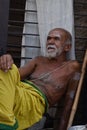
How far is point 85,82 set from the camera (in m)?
3.86

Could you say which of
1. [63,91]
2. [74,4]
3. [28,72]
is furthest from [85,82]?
[74,4]

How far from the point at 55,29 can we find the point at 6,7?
54cm

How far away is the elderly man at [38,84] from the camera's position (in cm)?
292

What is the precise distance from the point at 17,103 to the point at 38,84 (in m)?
0.53

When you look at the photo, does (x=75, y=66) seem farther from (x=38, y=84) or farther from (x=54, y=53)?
(x=38, y=84)

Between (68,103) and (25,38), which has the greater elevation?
(25,38)

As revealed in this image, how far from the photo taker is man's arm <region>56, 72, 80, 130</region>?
11.1 feet

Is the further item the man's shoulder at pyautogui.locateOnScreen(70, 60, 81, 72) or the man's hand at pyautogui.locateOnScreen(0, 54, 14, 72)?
the man's shoulder at pyautogui.locateOnScreen(70, 60, 81, 72)

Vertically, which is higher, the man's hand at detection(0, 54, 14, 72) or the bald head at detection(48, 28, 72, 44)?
the bald head at detection(48, 28, 72, 44)

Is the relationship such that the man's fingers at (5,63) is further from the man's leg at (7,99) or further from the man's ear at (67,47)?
the man's ear at (67,47)

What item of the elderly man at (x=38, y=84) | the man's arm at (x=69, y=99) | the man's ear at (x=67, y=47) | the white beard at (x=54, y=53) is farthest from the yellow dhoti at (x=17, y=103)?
the man's ear at (x=67, y=47)

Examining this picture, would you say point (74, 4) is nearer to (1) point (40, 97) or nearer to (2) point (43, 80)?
(2) point (43, 80)

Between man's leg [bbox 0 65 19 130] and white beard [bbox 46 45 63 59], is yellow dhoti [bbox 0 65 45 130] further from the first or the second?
white beard [bbox 46 45 63 59]

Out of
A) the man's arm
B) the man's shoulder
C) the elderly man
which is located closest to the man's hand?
the elderly man
